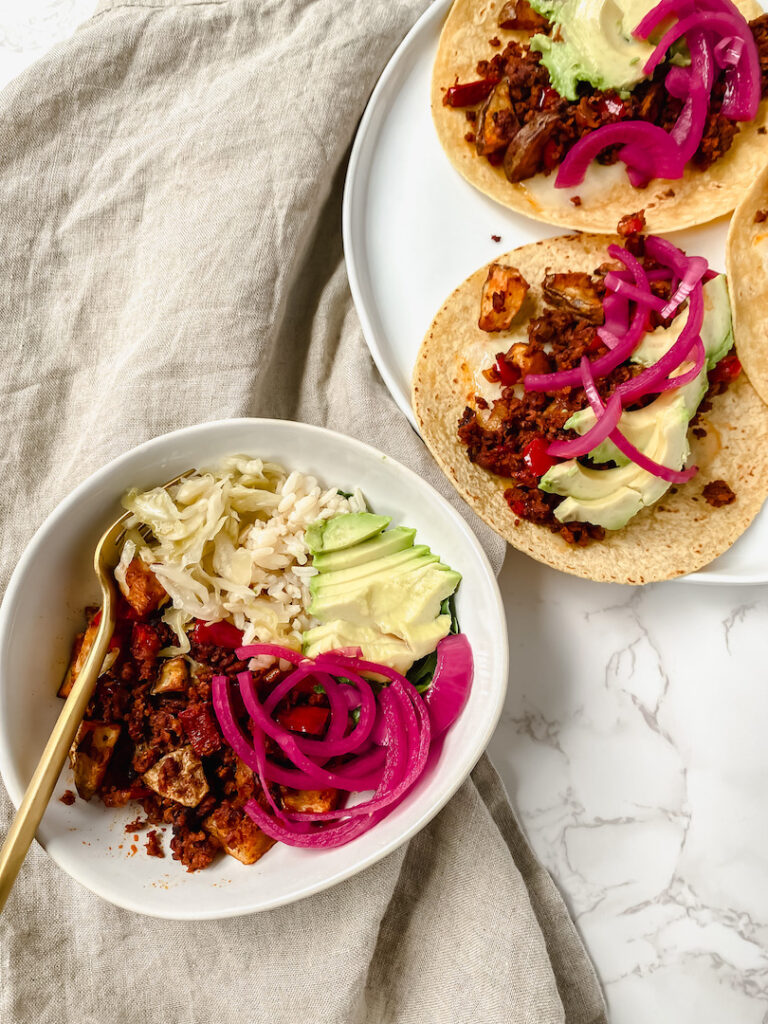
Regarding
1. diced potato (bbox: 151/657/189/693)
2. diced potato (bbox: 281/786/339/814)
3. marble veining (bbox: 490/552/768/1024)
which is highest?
diced potato (bbox: 151/657/189/693)

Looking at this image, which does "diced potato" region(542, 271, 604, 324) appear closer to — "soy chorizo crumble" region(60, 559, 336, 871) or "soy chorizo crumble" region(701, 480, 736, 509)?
"soy chorizo crumble" region(701, 480, 736, 509)

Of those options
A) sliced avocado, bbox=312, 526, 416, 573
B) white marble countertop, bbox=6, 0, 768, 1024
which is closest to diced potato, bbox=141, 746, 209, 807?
sliced avocado, bbox=312, 526, 416, 573

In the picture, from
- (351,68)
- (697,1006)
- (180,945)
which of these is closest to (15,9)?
(351,68)

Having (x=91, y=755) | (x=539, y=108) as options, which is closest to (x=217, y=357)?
(x=91, y=755)

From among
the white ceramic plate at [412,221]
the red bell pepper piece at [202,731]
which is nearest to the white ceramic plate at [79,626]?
the red bell pepper piece at [202,731]

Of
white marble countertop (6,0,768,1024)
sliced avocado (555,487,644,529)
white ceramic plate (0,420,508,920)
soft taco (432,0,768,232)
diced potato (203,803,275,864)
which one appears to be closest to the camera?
white ceramic plate (0,420,508,920)

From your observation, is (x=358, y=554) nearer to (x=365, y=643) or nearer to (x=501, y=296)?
(x=365, y=643)

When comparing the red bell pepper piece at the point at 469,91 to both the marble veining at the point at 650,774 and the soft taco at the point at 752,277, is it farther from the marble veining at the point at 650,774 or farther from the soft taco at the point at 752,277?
the marble veining at the point at 650,774
